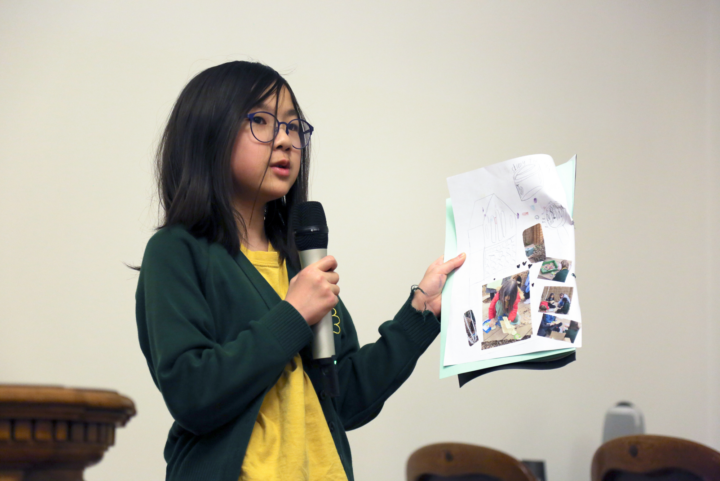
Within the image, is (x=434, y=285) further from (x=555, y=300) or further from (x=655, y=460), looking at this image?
(x=655, y=460)

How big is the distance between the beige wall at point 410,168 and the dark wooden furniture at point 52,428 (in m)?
1.42

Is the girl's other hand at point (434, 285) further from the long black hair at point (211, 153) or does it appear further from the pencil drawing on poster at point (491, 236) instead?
the long black hair at point (211, 153)

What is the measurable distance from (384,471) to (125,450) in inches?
34.2

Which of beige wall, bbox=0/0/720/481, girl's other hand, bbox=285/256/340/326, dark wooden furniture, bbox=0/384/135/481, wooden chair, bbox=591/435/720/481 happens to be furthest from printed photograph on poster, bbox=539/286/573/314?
beige wall, bbox=0/0/720/481

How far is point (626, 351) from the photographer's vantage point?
267 centimetres

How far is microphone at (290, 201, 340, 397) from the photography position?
33.2 inches

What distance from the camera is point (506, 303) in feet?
3.11

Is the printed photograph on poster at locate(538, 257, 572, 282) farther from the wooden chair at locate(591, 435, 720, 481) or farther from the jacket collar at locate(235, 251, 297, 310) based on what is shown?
the wooden chair at locate(591, 435, 720, 481)

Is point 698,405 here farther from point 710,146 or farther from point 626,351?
point 710,146

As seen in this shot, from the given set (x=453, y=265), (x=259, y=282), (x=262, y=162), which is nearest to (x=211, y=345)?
(x=259, y=282)

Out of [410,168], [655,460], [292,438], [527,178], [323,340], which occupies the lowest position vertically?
[655,460]

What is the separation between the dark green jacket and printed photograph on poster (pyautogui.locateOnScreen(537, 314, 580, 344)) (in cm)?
34

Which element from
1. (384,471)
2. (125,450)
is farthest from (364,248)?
(125,450)

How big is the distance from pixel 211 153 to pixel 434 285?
429 millimetres
